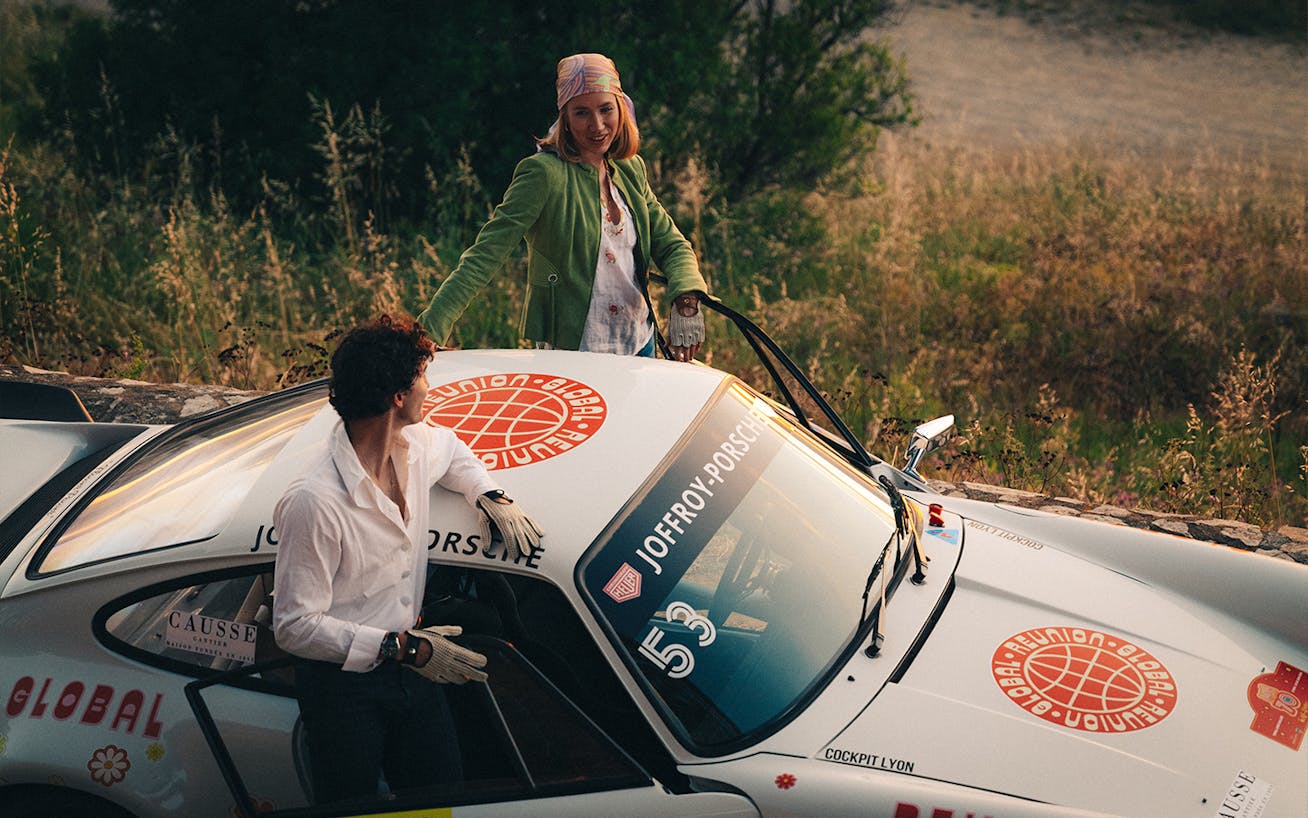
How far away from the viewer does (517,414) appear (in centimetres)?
305

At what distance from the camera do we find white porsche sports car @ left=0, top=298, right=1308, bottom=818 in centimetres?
249

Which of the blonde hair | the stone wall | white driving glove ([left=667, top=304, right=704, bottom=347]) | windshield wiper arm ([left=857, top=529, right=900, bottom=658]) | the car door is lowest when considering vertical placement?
the stone wall

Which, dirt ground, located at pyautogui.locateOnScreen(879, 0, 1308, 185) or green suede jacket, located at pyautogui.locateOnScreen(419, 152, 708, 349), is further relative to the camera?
dirt ground, located at pyautogui.locateOnScreen(879, 0, 1308, 185)

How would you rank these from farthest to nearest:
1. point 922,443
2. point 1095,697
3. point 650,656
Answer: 1. point 922,443
2. point 1095,697
3. point 650,656

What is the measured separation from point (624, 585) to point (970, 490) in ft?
8.58

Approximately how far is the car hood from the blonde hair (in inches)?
70.3

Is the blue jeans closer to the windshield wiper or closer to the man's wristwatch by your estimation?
the man's wristwatch

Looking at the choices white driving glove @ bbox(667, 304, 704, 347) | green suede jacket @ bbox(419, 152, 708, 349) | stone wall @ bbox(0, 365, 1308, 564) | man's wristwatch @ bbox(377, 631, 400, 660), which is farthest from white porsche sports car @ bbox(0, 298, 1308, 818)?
stone wall @ bbox(0, 365, 1308, 564)

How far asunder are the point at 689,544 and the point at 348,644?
2.71 ft

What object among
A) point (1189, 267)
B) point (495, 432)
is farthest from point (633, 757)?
point (1189, 267)

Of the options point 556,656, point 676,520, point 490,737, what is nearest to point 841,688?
point 676,520

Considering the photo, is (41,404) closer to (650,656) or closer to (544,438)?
(544,438)

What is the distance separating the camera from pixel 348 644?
244 cm

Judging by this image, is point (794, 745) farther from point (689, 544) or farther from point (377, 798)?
point (377, 798)
